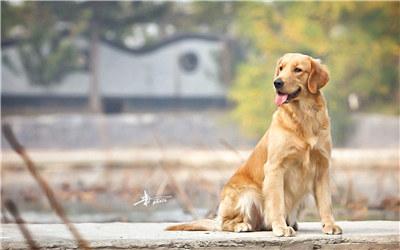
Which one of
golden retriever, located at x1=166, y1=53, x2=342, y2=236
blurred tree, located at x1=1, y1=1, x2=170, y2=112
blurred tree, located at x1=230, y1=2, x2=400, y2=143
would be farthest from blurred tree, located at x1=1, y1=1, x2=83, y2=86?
golden retriever, located at x1=166, y1=53, x2=342, y2=236

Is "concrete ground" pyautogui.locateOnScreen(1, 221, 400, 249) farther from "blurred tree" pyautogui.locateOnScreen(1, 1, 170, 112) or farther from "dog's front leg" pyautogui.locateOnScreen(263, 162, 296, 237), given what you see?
"blurred tree" pyautogui.locateOnScreen(1, 1, 170, 112)

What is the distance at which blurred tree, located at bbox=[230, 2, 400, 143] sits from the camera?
2200 centimetres

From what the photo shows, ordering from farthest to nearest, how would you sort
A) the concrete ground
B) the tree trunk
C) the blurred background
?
the tree trunk < the blurred background < the concrete ground

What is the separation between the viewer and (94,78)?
76.5 ft

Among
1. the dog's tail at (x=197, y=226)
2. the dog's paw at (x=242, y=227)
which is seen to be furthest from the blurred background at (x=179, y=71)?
the dog's paw at (x=242, y=227)

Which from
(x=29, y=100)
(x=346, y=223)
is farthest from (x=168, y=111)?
(x=346, y=223)

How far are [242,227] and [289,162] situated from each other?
38 cm

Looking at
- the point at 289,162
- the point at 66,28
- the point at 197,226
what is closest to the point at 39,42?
the point at 66,28

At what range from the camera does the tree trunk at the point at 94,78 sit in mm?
23109

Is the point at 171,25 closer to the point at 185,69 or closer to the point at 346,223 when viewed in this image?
the point at 185,69

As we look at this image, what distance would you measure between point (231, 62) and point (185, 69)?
120 cm

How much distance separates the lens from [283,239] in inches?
157

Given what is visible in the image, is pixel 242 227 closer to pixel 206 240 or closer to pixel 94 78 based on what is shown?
pixel 206 240

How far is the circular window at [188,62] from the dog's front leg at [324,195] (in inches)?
768
